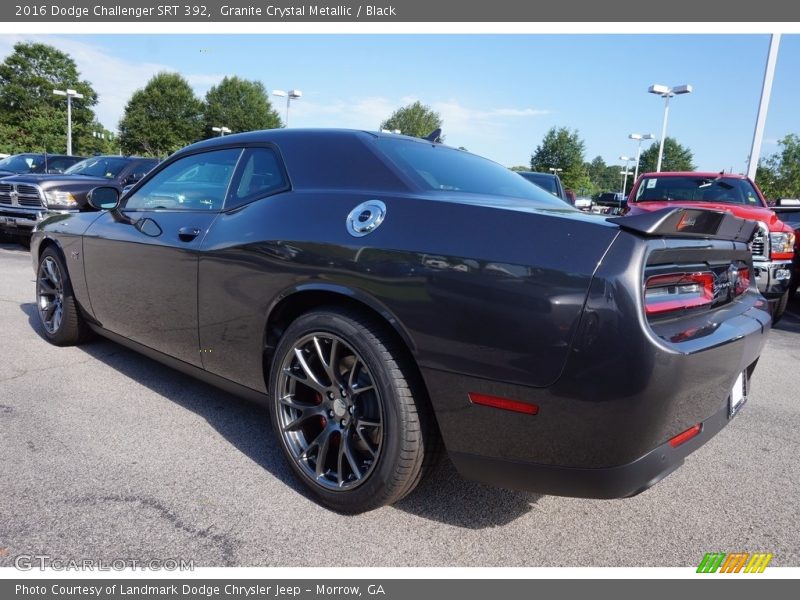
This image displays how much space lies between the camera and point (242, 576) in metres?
1.89

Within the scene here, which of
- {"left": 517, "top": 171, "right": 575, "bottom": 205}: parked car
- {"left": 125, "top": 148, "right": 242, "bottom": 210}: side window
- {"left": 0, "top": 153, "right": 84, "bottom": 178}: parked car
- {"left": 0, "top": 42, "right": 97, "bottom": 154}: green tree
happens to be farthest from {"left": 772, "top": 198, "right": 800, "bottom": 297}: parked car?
{"left": 0, "top": 42, "right": 97, "bottom": 154}: green tree

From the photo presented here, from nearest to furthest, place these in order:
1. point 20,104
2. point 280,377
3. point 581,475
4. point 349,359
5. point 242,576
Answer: point 581,475, point 242,576, point 349,359, point 280,377, point 20,104

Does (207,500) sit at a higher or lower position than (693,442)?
lower

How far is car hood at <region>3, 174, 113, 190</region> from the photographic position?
9.27m

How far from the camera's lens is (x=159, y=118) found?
62.2 meters

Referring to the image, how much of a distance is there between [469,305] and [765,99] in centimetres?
1515

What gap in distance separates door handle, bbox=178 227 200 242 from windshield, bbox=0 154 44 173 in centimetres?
1237

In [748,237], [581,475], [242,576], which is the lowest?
[242,576]

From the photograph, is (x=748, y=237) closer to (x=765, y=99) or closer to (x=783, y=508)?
(x=783, y=508)

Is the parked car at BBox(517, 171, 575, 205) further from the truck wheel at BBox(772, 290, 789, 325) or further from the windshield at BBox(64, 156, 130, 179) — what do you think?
the windshield at BBox(64, 156, 130, 179)

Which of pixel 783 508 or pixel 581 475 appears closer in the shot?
pixel 581 475

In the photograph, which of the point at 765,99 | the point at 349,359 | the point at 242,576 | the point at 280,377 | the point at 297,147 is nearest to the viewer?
the point at 242,576

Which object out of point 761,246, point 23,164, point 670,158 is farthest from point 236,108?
point 761,246

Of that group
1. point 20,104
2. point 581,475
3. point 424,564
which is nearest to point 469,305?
point 581,475
